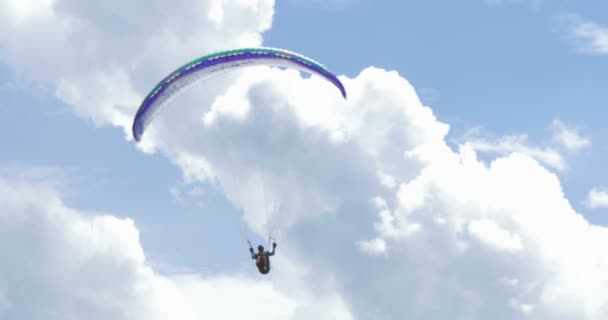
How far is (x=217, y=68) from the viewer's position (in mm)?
68000

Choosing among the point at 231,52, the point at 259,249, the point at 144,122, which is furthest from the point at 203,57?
the point at 259,249

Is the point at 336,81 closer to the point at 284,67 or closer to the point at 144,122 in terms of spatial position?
the point at 284,67

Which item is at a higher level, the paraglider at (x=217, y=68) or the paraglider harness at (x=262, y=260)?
the paraglider at (x=217, y=68)

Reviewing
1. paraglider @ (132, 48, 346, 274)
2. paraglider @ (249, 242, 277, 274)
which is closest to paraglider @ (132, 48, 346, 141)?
paraglider @ (132, 48, 346, 274)

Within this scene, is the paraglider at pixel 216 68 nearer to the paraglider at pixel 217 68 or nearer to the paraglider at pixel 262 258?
the paraglider at pixel 217 68


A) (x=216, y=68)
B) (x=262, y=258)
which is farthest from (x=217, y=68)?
(x=262, y=258)

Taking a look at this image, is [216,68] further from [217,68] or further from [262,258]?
[262,258]

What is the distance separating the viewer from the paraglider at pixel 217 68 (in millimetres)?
67625

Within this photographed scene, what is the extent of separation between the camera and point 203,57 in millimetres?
67562

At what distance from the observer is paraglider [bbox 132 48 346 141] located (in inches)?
2662

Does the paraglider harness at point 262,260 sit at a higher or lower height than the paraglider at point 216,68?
lower

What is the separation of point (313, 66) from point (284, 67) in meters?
1.94

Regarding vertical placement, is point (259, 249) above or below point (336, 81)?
below

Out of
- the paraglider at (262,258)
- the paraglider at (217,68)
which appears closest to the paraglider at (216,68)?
the paraglider at (217,68)
